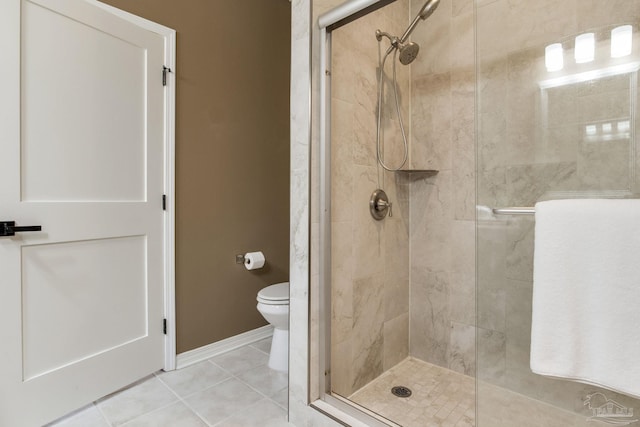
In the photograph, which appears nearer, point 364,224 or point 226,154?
point 364,224

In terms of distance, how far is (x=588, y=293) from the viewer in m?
0.92

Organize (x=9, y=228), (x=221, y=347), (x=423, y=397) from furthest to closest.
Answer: (x=221, y=347), (x=423, y=397), (x=9, y=228)

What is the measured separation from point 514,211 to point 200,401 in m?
1.74

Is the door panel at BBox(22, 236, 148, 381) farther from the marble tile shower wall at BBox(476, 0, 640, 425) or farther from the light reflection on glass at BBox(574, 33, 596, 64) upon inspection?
the light reflection on glass at BBox(574, 33, 596, 64)

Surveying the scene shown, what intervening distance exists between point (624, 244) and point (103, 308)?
2.20 metres

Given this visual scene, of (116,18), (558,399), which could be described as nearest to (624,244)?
(558,399)

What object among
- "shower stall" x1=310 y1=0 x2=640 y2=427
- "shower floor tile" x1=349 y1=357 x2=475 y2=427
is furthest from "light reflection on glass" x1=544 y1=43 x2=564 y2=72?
"shower floor tile" x1=349 y1=357 x2=475 y2=427

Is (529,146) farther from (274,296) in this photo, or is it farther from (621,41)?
(274,296)

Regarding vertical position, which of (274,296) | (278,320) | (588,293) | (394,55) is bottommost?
(278,320)

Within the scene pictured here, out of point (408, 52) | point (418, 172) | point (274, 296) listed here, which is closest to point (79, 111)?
point (274, 296)

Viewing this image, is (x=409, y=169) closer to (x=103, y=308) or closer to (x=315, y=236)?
(x=315, y=236)

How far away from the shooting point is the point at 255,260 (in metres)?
2.33

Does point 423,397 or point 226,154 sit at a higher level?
point 226,154

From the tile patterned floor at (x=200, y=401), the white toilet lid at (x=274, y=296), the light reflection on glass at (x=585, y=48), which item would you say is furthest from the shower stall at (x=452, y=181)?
the white toilet lid at (x=274, y=296)
